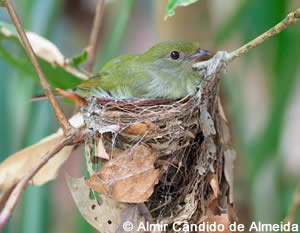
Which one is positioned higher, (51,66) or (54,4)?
(54,4)

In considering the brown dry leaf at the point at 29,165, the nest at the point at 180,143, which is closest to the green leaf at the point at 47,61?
the nest at the point at 180,143

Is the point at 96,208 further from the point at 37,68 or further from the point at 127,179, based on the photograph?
the point at 37,68

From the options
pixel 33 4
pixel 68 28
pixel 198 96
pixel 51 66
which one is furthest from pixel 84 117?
pixel 68 28

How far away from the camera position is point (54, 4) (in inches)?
124

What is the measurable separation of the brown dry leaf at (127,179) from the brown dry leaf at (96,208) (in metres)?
0.16

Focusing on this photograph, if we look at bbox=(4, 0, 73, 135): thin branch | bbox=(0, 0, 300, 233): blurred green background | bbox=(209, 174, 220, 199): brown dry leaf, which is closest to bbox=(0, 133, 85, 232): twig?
bbox=(4, 0, 73, 135): thin branch

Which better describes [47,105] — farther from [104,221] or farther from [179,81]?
[104,221]

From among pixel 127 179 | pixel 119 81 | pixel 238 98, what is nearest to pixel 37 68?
pixel 127 179

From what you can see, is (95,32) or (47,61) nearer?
(95,32)

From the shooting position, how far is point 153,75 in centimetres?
279

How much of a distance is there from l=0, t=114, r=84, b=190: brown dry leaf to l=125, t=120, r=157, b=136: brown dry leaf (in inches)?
11.7

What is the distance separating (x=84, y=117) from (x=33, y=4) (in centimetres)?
118

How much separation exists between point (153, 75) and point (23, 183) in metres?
1.51

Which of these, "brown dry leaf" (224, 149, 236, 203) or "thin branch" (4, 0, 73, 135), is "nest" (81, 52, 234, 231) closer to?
"brown dry leaf" (224, 149, 236, 203)
